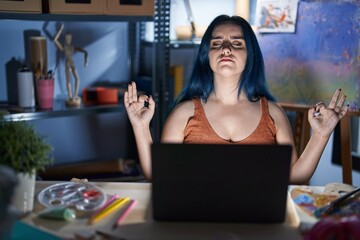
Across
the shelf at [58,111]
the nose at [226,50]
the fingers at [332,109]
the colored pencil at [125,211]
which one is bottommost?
the colored pencil at [125,211]

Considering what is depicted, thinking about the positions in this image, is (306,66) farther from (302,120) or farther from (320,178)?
(320,178)

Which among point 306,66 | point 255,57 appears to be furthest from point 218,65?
point 306,66

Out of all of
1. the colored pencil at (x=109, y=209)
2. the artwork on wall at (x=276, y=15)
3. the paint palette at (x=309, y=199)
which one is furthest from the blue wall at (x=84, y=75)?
the paint palette at (x=309, y=199)

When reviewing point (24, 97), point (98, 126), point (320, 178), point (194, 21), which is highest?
point (194, 21)

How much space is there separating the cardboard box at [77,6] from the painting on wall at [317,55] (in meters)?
0.70

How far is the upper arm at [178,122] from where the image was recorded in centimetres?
142

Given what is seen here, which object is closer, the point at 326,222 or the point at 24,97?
Result: the point at 326,222

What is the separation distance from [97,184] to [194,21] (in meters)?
1.50

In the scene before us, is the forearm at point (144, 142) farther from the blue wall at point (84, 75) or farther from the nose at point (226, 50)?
the blue wall at point (84, 75)

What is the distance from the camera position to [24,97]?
6.44ft

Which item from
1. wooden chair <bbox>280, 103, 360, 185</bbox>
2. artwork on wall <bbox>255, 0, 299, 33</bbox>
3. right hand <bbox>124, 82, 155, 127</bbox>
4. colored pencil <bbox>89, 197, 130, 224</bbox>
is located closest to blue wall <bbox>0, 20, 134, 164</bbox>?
artwork on wall <bbox>255, 0, 299, 33</bbox>

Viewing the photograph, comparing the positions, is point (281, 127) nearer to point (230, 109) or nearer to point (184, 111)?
point (230, 109)

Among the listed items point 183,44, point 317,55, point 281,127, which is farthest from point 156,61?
point 281,127

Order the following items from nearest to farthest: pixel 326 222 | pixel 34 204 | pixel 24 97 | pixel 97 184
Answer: pixel 326 222, pixel 34 204, pixel 97 184, pixel 24 97
